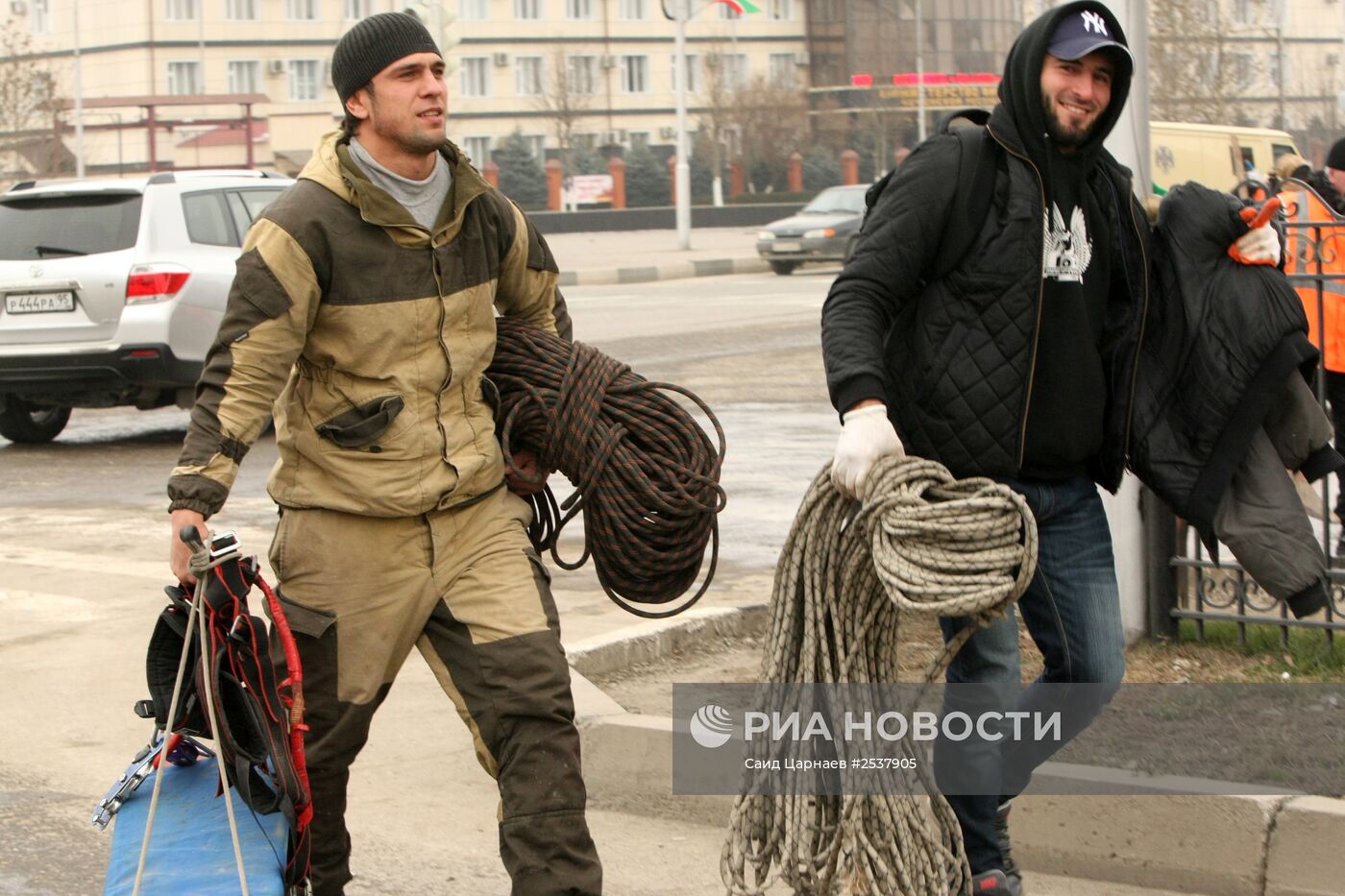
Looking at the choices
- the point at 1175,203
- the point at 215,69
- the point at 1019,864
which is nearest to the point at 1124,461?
the point at 1175,203

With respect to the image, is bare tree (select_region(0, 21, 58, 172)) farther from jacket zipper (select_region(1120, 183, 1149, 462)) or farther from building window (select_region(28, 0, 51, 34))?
jacket zipper (select_region(1120, 183, 1149, 462))

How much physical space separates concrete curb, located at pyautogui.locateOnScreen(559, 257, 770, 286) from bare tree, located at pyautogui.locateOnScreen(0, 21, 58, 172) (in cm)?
2548

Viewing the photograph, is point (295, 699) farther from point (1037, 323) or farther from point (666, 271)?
point (666, 271)

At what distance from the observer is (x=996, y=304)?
146 inches

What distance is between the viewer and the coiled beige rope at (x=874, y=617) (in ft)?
11.1

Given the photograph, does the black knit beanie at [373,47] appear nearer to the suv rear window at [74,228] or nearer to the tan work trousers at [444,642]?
the tan work trousers at [444,642]

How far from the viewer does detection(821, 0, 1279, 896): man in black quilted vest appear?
12.0 ft

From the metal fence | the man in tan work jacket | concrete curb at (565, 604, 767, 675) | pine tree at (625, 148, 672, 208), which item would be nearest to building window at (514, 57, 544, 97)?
pine tree at (625, 148, 672, 208)

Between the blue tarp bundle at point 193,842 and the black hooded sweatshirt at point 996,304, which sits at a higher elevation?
the black hooded sweatshirt at point 996,304

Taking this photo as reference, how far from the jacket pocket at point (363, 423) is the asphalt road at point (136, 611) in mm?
1351

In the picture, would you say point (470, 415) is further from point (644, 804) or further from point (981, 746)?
point (644, 804)

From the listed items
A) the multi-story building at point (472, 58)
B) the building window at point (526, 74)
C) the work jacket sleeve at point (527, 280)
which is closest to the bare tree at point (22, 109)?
the multi-story building at point (472, 58)

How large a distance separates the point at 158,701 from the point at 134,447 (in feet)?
30.5

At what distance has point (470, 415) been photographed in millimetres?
3932
